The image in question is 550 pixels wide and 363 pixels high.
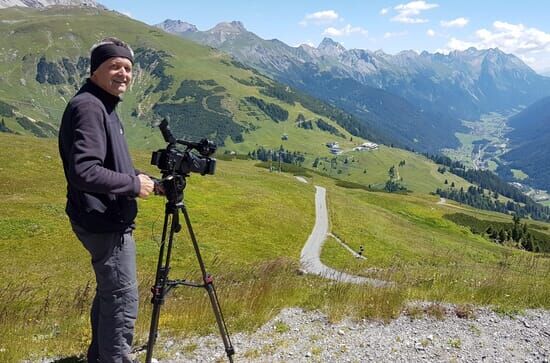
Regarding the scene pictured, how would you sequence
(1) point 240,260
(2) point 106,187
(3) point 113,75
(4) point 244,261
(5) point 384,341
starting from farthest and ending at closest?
(1) point 240,260 < (4) point 244,261 < (5) point 384,341 < (3) point 113,75 < (2) point 106,187

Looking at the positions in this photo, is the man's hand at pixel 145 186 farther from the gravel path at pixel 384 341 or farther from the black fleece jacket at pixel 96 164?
the gravel path at pixel 384 341

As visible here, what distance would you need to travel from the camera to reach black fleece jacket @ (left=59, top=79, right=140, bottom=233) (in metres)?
5.46

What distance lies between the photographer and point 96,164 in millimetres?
5523

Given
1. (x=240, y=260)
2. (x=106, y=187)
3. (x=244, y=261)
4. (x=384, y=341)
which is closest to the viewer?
(x=106, y=187)

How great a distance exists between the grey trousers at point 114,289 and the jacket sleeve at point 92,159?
84 centimetres

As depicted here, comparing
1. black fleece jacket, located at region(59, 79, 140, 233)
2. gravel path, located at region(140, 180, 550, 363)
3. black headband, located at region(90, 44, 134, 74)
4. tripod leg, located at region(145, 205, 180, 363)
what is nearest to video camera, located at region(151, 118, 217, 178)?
black fleece jacket, located at region(59, 79, 140, 233)

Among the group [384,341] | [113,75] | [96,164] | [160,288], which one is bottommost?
[384,341]

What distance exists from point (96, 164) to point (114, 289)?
5.95 ft

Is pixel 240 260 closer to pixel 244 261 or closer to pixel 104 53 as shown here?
pixel 244 261

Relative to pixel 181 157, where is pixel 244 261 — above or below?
below

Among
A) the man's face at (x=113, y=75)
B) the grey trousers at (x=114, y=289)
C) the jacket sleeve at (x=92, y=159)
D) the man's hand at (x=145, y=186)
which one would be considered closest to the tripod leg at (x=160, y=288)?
the grey trousers at (x=114, y=289)

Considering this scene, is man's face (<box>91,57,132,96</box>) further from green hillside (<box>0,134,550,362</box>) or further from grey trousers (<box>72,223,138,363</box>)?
green hillside (<box>0,134,550,362</box>)

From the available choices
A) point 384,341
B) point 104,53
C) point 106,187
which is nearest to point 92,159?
point 106,187

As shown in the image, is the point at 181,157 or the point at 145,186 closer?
the point at 145,186
